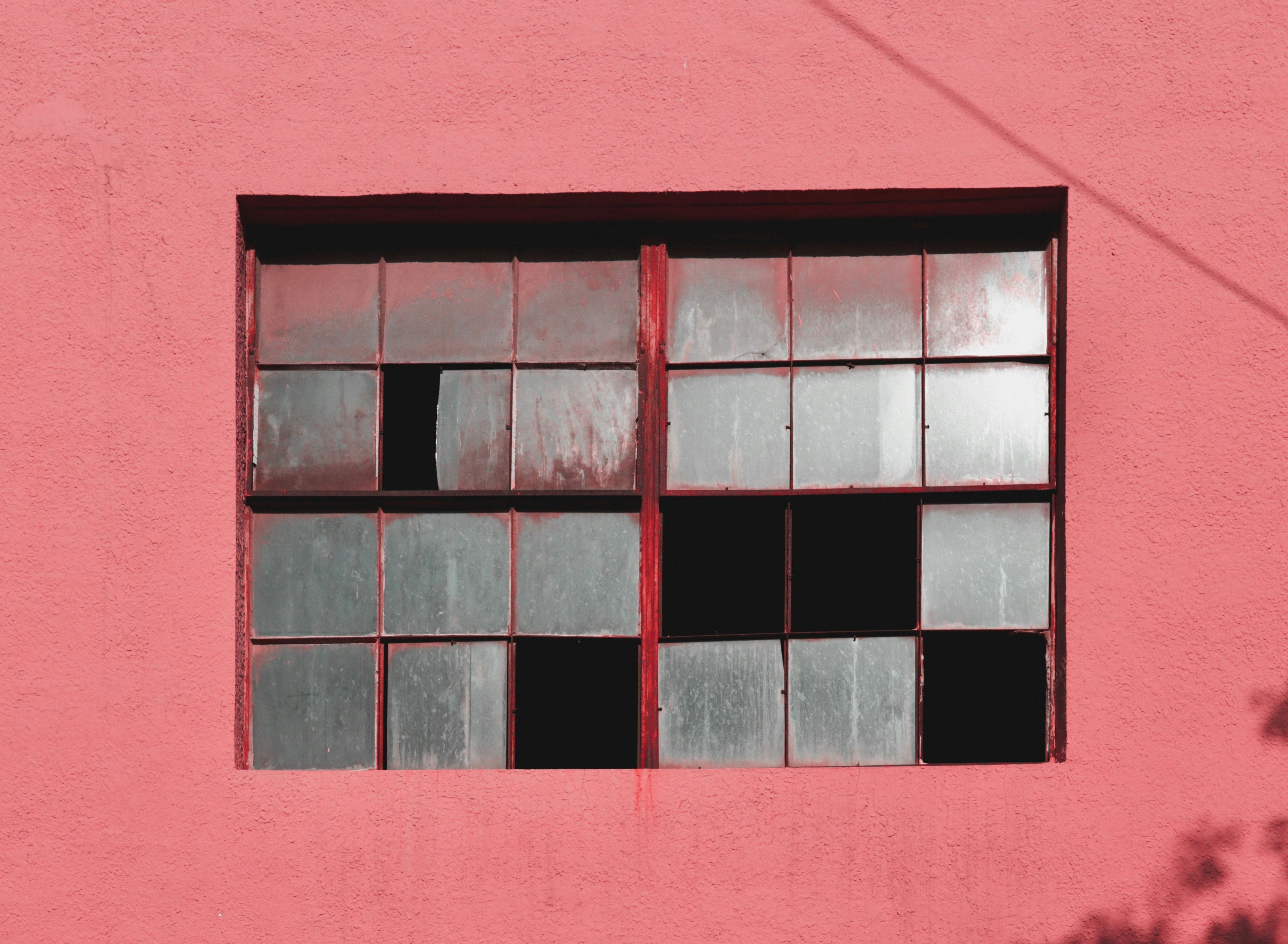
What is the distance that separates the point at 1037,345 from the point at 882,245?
0.67 meters

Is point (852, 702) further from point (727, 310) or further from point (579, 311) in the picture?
point (579, 311)

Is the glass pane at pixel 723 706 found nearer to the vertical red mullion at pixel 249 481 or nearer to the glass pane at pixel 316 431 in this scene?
the glass pane at pixel 316 431

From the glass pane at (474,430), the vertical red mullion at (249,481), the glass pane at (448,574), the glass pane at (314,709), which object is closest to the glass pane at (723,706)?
the glass pane at (448,574)

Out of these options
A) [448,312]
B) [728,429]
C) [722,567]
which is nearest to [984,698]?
[722,567]

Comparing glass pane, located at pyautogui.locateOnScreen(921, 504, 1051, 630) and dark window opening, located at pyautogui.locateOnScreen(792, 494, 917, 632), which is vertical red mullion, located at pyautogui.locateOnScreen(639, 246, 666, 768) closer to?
dark window opening, located at pyautogui.locateOnScreen(792, 494, 917, 632)

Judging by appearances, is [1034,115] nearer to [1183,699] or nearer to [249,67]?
[1183,699]

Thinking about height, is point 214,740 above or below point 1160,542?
below

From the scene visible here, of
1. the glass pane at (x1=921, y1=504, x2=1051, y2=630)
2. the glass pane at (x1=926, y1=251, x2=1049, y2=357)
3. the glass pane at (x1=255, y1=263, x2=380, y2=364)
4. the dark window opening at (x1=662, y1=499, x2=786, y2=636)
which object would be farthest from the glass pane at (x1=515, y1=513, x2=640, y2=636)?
the glass pane at (x1=926, y1=251, x2=1049, y2=357)

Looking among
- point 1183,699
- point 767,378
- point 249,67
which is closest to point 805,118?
point 767,378

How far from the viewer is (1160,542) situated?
3.78 metres

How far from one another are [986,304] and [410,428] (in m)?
2.17

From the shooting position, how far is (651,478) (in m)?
4.02

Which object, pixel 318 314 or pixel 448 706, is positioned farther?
pixel 318 314

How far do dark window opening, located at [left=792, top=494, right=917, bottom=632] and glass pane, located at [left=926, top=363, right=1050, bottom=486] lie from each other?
0.20 meters
